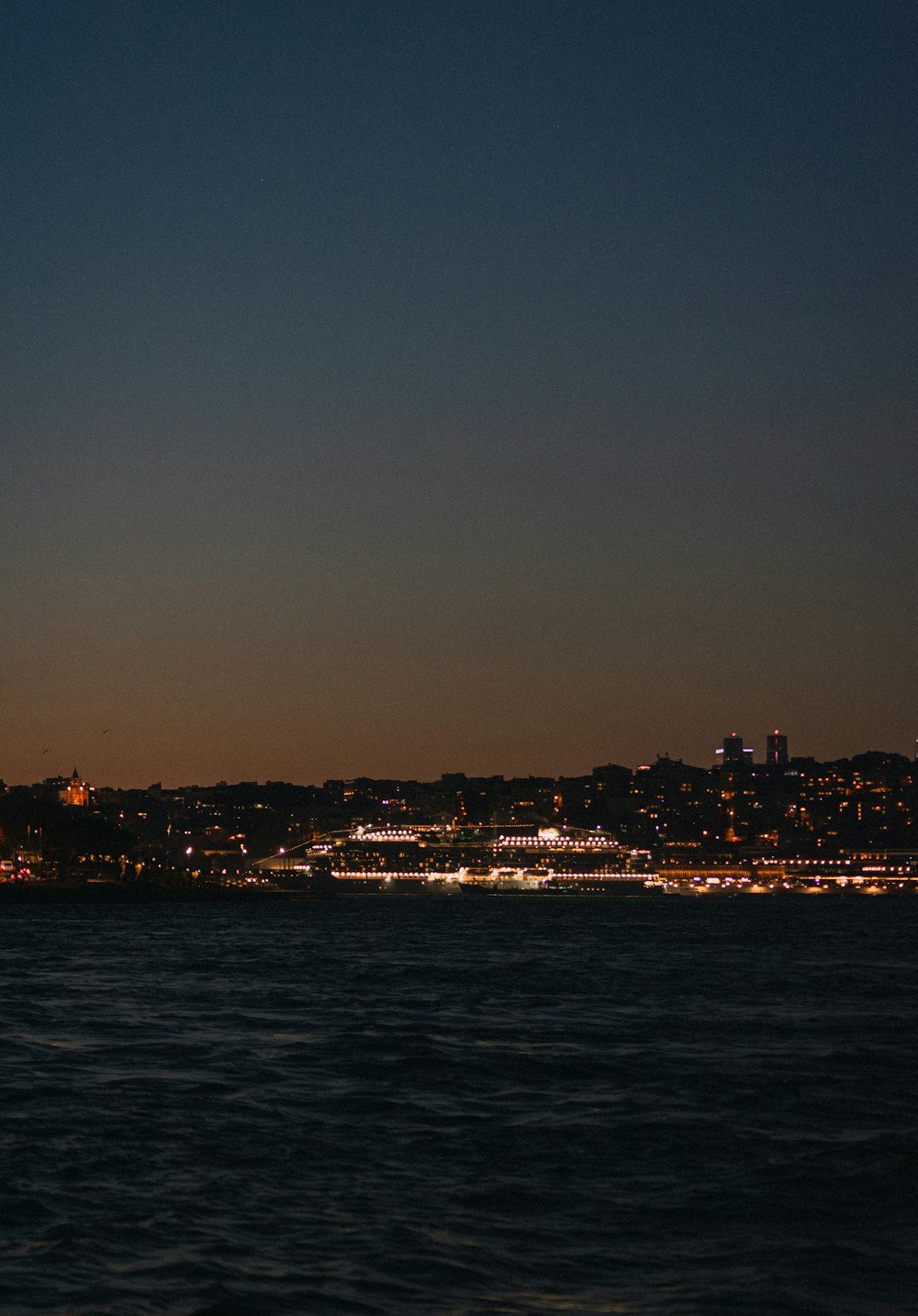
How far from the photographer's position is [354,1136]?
19.2 metres

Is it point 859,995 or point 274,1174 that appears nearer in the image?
point 274,1174

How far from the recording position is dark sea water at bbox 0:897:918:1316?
1238 centimetres

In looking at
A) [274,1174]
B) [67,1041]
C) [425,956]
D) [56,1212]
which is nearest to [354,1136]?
[274,1174]

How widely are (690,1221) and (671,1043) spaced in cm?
1548

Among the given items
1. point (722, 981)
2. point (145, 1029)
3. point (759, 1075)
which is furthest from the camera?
point (722, 981)

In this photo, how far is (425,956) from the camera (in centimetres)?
6066

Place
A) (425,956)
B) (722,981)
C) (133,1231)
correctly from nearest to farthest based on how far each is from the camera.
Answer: (133,1231)
(722,981)
(425,956)

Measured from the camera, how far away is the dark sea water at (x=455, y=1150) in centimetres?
1238

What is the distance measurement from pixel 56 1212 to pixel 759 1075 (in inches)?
526

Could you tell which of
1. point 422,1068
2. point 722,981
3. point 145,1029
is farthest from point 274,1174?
point 722,981

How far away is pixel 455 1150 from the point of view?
18.2 m

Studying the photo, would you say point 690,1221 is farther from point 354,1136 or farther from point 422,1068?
point 422,1068

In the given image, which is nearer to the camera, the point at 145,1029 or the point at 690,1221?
the point at 690,1221

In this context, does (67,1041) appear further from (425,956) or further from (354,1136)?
(425,956)
